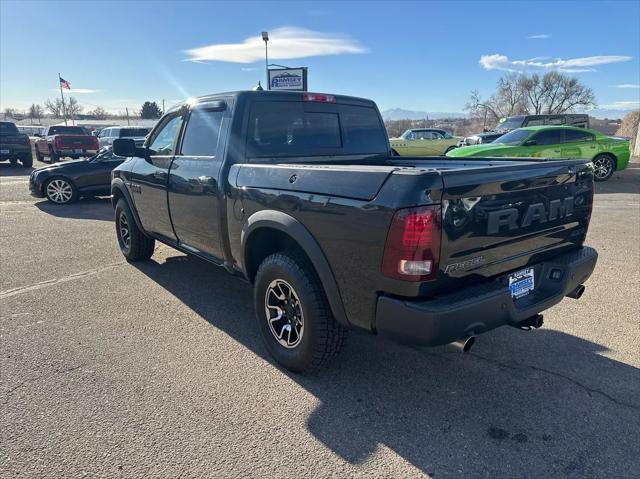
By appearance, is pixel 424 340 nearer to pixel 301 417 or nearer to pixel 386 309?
pixel 386 309

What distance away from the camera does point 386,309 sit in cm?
246

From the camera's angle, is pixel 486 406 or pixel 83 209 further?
pixel 83 209

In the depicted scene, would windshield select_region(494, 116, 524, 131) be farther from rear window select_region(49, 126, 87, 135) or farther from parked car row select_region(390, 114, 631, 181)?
rear window select_region(49, 126, 87, 135)

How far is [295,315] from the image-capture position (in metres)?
3.18

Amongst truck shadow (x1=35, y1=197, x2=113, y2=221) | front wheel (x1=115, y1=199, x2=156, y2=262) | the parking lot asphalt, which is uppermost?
front wheel (x1=115, y1=199, x2=156, y2=262)

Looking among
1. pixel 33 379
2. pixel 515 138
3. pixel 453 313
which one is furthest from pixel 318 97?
pixel 515 138

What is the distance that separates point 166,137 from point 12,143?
60.7ft

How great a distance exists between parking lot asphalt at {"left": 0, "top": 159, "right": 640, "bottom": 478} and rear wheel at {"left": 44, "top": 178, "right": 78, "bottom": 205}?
682cm

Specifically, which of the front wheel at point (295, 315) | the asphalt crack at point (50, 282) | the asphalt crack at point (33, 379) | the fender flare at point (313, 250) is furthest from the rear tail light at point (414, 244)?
the asphalt crack at point (50, 282)

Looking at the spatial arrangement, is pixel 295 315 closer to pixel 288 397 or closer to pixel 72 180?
pixel 288 397

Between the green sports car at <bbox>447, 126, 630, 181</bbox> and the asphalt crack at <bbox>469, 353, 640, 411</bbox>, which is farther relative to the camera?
the green sports car at <bbox>447, 126, 630, 181</bbox>

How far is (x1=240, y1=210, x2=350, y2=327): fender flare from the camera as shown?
274 cm

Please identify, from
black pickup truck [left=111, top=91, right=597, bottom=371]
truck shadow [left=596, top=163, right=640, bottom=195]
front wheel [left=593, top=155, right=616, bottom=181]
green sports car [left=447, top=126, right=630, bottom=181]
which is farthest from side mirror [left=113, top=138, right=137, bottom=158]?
front wheel [left=593, top=155, right=616, bottom=181]

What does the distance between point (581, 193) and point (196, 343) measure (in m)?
3.10
